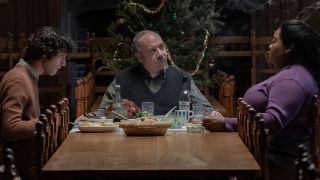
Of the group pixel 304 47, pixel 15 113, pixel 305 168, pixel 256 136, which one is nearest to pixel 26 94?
pixel 15 113

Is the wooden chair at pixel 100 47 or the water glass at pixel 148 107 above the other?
the wooden chair at pixel 100 47

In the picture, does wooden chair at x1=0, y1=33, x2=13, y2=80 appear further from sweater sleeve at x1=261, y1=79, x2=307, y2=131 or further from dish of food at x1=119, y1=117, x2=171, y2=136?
sweater sleeve at x1=261, y1=79, x2=307, y2=131

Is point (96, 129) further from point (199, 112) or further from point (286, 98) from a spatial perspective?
point (286, 98)

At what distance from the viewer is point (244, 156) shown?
2.56 meters

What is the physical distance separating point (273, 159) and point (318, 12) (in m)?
3.99

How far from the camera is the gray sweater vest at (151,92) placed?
3.95 meters

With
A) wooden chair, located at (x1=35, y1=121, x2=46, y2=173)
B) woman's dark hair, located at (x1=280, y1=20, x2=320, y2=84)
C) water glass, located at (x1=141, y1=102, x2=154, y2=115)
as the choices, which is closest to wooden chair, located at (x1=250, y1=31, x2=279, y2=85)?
water glass, located at (x1=141, y1=102, x2=154, y2=115)

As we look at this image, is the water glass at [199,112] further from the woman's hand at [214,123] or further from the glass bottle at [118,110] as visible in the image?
the glass bottle at [118,110]

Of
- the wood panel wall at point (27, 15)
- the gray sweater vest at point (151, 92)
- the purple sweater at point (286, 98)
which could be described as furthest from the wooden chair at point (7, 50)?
the purple sweater at point (286, 98)

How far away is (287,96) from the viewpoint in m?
2.97

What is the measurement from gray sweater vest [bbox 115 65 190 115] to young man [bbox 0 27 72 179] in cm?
53

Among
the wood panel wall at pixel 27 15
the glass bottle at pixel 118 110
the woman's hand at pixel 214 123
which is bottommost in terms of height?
the woman's hand at pixel 214 123

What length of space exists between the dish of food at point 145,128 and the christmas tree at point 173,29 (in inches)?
106

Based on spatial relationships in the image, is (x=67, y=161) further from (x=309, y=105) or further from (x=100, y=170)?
(x=309, y=105)
